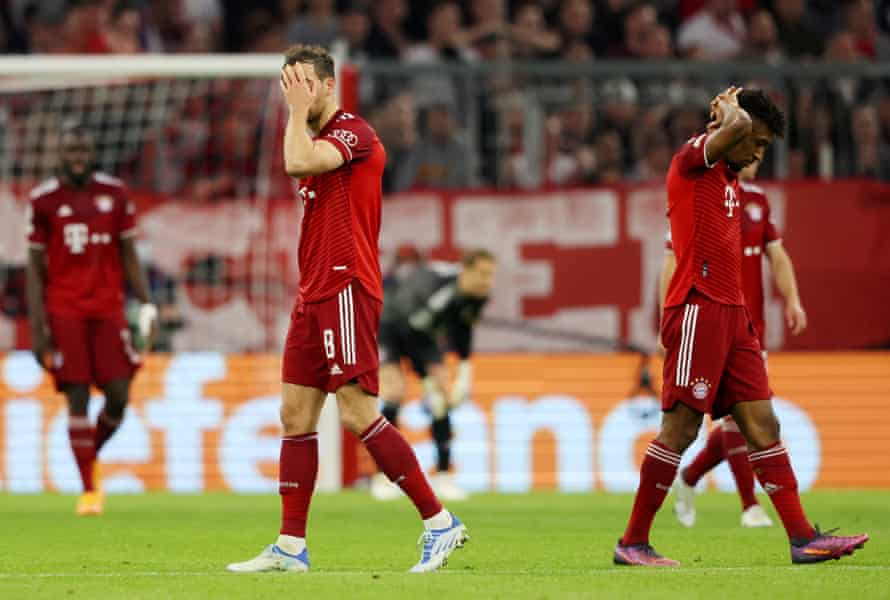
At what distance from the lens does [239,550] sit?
9477 mm

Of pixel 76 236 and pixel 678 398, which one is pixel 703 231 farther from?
pixel 76 236

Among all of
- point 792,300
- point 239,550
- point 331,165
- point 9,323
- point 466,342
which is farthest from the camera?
point 9,323

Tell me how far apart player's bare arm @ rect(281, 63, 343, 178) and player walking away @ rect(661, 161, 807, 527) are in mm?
3907

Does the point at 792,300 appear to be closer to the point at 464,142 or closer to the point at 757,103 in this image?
the point at 757,103

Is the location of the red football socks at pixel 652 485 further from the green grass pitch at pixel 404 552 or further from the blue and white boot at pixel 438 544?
the blue and white boot at pixel 438 544

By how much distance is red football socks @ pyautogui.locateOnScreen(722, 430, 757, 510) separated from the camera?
1125 centimetres

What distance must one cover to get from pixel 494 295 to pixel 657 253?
4.81 feet

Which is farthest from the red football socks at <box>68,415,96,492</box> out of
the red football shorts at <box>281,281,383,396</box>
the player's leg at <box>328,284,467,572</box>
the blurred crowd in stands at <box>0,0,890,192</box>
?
the player's leg at <box>328,284,467,572</box>

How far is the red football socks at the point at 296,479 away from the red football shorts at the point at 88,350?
14.4 feet

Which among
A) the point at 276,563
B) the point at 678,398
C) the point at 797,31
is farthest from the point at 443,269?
the point at 276,563

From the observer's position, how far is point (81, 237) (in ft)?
39.8

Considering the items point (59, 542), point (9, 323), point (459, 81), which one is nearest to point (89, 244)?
point (59, 542)

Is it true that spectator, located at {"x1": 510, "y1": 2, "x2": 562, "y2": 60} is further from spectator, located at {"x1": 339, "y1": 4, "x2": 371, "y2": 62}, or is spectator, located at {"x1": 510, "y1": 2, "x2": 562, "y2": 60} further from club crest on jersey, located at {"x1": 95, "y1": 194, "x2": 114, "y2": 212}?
club crest on jersey, located at {"x1": 95, "y1": 194, "x2": 114, "y2": 212}

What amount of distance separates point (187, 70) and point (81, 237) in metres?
3.43
